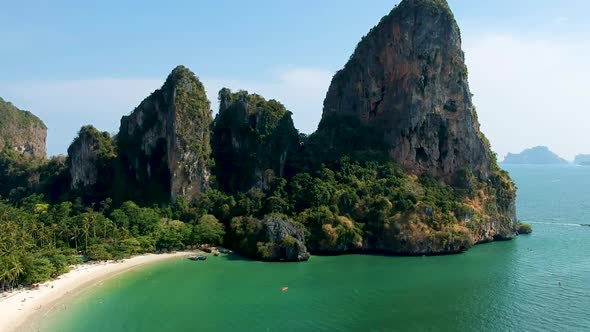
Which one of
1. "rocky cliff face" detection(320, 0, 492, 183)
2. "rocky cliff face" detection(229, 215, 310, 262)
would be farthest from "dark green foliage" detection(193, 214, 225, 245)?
"rocky cliff face" detection(320, 0, 492, 183)

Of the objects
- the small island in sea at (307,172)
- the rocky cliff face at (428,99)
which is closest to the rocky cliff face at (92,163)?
the small island in sea at (307,172)

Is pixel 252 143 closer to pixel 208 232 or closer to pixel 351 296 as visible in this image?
pixel 208 232

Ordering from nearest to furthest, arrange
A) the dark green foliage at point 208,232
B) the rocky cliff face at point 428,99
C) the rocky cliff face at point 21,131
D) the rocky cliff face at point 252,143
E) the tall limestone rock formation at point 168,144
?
the dark green foliage at point 208,232, the tall limestone rock formation at point 168,144, the rocky cliff face at point 252,143, the rocky cliff face at point 428,99, the rocky cliff face at point 21,131

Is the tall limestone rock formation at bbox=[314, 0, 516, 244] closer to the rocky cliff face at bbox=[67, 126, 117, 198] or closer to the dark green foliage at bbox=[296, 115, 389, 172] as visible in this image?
the dark green foliage at bbox=[296, 115, 389, 172]

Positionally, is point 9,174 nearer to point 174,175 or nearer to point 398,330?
point 174,175

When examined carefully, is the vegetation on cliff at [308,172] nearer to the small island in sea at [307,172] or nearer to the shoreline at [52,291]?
the small island in sea at [307,172]

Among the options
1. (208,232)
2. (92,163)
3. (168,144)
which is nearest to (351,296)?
(208,232)

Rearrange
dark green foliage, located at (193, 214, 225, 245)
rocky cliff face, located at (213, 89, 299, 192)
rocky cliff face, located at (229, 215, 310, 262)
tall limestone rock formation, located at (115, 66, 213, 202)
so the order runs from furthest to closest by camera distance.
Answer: rocky cliff face, located at (213, 89, 299, 192)
tall limestone rock formation, located at (115, 66, 213, 202)
dark green foliage, located at (193, 214, 225, 245)
rocky cliff face, located at (229, 215, 310, 262)
